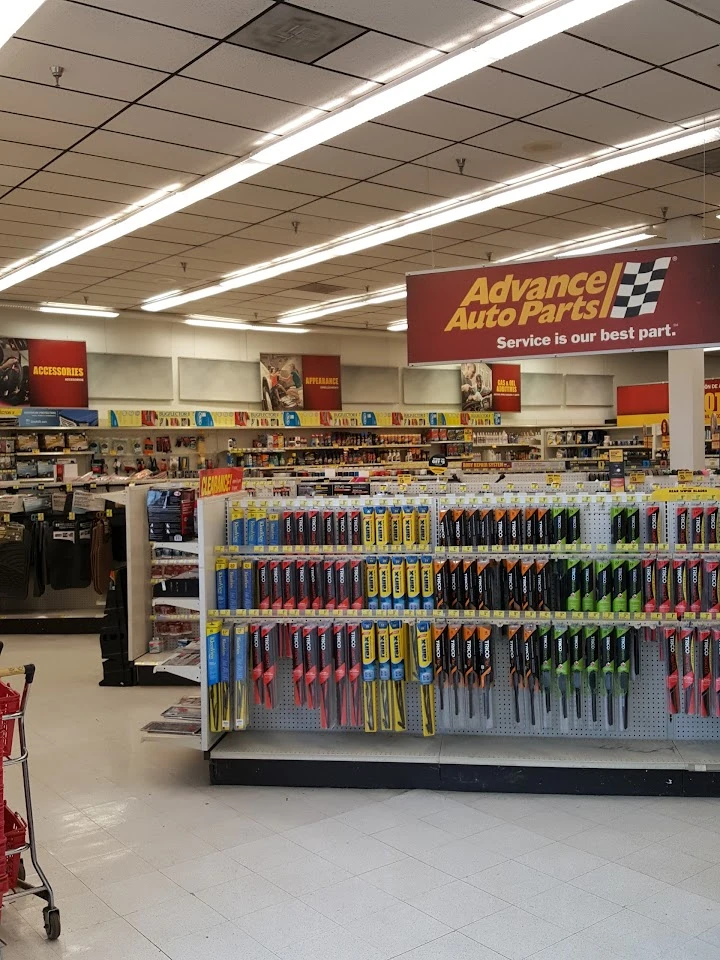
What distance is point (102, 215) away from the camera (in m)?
8.07

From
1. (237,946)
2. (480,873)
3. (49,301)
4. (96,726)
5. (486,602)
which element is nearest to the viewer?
(237,946)

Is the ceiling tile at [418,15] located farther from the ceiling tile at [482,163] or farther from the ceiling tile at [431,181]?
the ceiling tile at [431,181]

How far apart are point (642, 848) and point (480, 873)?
30.0 inches

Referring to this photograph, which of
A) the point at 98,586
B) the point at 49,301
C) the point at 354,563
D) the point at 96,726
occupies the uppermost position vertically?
the point at 49,301

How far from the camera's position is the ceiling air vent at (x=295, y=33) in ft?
14.7

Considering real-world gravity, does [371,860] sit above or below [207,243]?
below

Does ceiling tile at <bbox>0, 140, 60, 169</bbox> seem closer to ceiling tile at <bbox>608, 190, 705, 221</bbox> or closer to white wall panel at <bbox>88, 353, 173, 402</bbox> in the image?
ceiling tile at <bbox>608, 190, 705, 221</bbox>

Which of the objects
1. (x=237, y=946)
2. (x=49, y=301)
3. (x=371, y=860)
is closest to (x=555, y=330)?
(x=371, y=860)

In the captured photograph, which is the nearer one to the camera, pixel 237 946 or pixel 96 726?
pixel 237 946

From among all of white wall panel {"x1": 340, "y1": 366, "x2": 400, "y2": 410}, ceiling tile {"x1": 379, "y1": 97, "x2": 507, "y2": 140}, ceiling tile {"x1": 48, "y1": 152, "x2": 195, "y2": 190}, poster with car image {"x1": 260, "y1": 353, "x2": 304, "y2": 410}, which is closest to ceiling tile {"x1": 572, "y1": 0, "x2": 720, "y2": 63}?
ceiling tile {"x1": 379, "y1": 97, "x2": 507, "y2": 140}

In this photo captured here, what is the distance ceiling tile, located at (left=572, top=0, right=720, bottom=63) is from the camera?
456cm

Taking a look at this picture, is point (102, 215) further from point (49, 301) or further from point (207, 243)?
point (49, 301)

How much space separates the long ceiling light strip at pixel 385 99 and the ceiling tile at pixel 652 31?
0.19 metres

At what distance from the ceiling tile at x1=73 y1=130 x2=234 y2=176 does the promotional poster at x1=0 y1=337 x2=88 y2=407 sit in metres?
6.34
